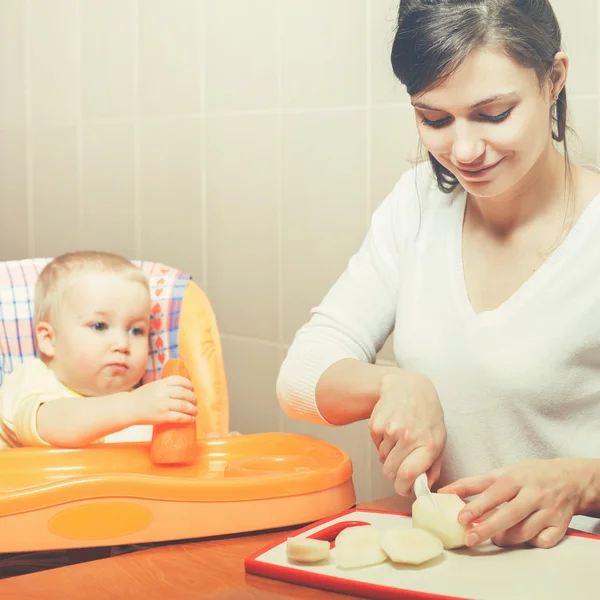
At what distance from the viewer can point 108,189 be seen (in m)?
2.39

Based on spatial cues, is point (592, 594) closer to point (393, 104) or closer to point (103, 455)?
point (103, 455)

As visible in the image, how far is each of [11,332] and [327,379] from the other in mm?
614

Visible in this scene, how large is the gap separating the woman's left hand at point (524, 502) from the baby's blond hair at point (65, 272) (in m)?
0.78

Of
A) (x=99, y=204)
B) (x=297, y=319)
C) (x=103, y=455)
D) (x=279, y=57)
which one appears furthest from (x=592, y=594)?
(x=99, y=204)

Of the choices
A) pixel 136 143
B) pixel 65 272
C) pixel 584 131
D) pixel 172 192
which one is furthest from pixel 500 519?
pixel 136 143

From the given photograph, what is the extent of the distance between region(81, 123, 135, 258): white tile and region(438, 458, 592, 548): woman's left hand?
1.56 m

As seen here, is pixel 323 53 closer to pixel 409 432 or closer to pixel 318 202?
pixel 318 202

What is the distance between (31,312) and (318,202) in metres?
0.65

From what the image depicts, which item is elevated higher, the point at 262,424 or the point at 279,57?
the point at 279,57

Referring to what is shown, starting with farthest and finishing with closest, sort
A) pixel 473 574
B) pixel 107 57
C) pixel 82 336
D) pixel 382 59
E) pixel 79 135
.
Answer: pixel 79 135
pixel 107 57
pixel 382 59
pixel 82 336
pixel 473 574

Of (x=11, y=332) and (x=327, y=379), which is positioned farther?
(x=11, y=332)

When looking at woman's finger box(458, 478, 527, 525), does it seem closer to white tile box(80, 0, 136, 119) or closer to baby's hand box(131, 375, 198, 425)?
baby's hand box(131, 375, 198, 425)

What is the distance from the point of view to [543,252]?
125 cm

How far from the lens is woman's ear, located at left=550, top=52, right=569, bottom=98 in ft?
3.75
